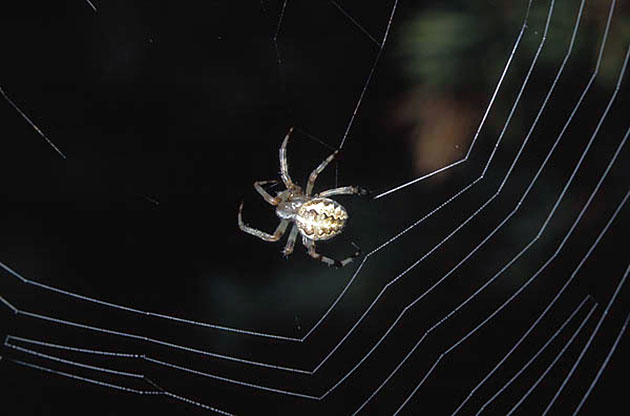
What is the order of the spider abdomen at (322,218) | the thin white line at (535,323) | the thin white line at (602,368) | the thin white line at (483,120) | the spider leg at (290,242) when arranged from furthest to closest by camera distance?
the thin white line at (602,368), the thin white line at (535,323), the spider leg at (290,242), the spider abdomen at (322,218), the thin white line at (483,120)

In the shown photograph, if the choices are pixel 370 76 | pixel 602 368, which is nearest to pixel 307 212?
pixel 370 76

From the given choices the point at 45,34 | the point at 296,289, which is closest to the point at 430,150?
the point at 296,289

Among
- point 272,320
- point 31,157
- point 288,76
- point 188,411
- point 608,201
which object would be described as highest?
point 288,76

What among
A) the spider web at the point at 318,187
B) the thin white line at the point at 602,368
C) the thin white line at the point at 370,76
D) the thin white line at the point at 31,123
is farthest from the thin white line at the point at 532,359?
the thin white line at the point at 31,123

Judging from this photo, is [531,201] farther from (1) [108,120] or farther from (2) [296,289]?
(1) [108,120]

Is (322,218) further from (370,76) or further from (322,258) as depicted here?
(370,76)

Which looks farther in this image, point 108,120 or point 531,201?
point 531,201

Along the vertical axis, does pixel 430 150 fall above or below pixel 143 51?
below

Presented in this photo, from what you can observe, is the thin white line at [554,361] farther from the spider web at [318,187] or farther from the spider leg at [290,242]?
the spider leg at [290,242]
